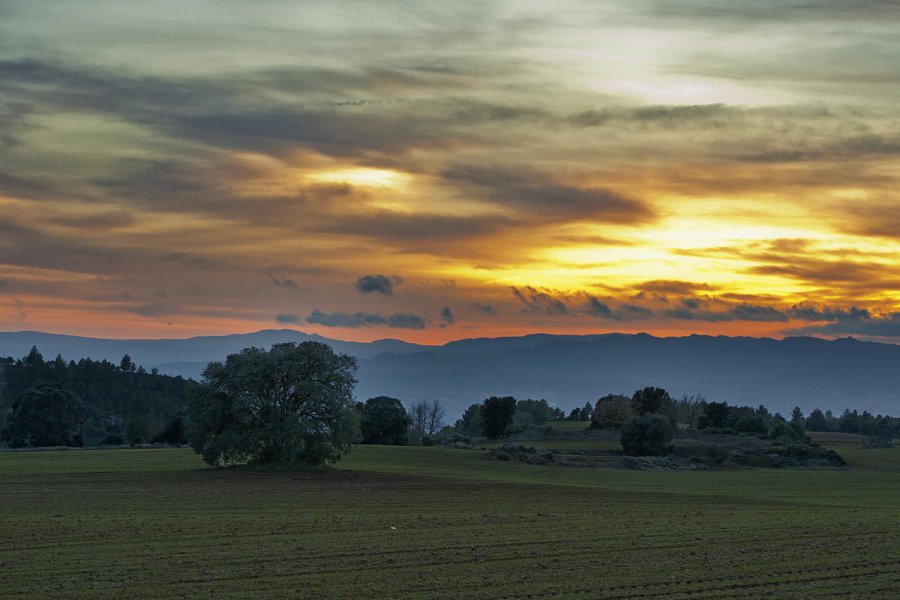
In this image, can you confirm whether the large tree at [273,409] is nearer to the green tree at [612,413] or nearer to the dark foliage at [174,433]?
the dark foliage at [174,433]

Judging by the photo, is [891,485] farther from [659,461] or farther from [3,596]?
[3,596]

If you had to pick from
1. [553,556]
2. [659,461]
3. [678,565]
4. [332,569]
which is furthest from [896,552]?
[659,461]

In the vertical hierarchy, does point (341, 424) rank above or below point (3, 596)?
above

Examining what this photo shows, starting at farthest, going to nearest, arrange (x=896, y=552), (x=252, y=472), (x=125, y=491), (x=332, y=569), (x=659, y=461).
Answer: (x=659, y=461), (x=252, y=472), (x=125, y=491), (x=896, y=552), (x=332, y=569)

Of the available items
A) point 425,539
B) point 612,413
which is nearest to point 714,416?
point 612,413

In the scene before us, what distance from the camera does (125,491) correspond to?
182 feet

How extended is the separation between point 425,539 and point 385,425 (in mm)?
107538

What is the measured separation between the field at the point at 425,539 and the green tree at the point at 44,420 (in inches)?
3001

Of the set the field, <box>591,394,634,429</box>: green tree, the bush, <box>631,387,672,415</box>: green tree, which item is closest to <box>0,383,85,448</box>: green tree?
the field

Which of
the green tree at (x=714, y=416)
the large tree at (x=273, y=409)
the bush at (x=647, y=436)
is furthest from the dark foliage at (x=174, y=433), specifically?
the green tree at (x=714, y=416)

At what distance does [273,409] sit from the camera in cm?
7350

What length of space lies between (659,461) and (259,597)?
298ft

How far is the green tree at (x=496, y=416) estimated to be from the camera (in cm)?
16512

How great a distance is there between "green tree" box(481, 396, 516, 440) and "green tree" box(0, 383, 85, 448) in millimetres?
65773
